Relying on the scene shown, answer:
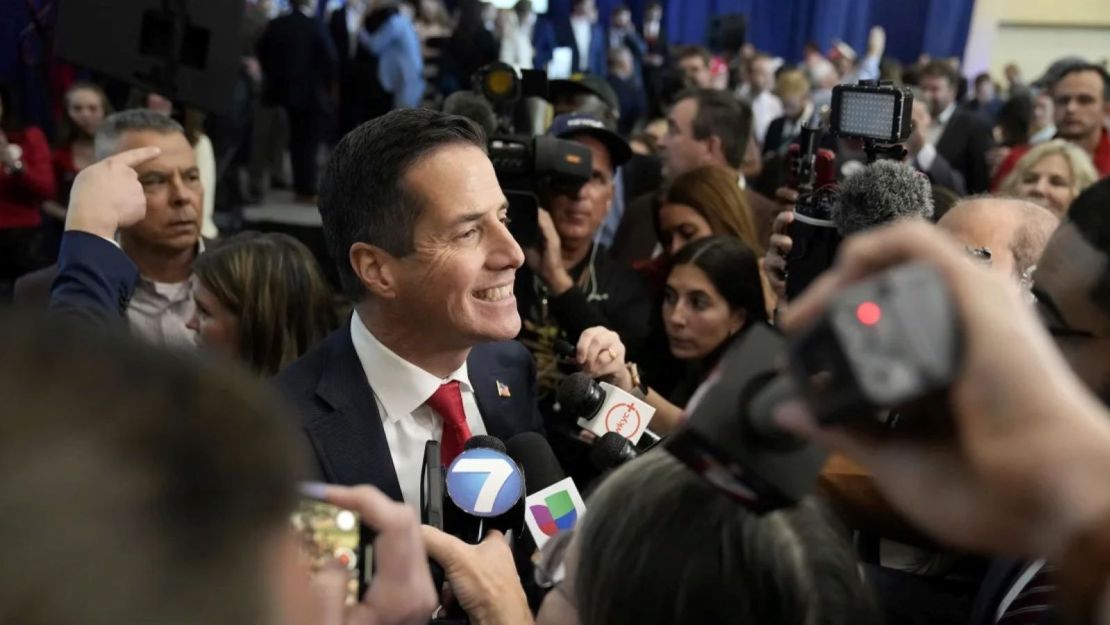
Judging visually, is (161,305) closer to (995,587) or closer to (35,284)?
(35,284)

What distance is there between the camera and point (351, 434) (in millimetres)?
1741

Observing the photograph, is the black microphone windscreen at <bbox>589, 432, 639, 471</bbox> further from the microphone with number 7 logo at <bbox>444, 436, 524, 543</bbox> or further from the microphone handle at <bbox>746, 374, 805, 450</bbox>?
the microphone handle at <bbox>746, 374, 805, 450</bbox>

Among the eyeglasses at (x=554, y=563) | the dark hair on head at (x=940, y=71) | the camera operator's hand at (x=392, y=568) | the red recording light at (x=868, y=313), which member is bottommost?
the dark hair on head at (x=940, y=71)

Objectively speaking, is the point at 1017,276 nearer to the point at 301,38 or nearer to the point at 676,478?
the point at 676,478

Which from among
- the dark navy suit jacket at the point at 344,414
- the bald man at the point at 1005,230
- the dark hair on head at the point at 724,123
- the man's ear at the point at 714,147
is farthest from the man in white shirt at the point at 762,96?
the dark navy suit jacket at the point at 344,414

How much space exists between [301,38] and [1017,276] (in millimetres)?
7611

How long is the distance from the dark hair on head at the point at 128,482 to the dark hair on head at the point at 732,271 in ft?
7.86

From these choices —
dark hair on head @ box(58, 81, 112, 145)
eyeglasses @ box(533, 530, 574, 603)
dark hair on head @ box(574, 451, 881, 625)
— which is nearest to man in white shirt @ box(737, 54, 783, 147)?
dark hair on head @ box(58, 81, 112, 145)

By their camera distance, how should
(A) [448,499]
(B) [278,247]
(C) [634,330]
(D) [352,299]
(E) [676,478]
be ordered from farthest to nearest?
1. (C) [634,330]
2. (B) [278,247]
3. (D) [352,299]
4. (A) [448,499]
5. (E) [676,478]

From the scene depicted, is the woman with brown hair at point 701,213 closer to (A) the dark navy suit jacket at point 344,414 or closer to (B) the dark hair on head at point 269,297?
(B) the dark hair on head at point 269,297

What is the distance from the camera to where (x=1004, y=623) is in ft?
4.06

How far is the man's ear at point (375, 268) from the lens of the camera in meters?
1.88

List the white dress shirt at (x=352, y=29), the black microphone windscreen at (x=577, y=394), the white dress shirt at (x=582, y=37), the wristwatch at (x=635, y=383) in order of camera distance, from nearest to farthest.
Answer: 1. the black microphone windscreen at (x=577, y=394)
2. the wristwatch at (x=635, y=383)
3. the white dress shirt at (x=352, y=29)
4. the white dress shirt at (x=582, y=37)

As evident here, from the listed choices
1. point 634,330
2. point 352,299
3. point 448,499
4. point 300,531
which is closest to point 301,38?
point 634,330
